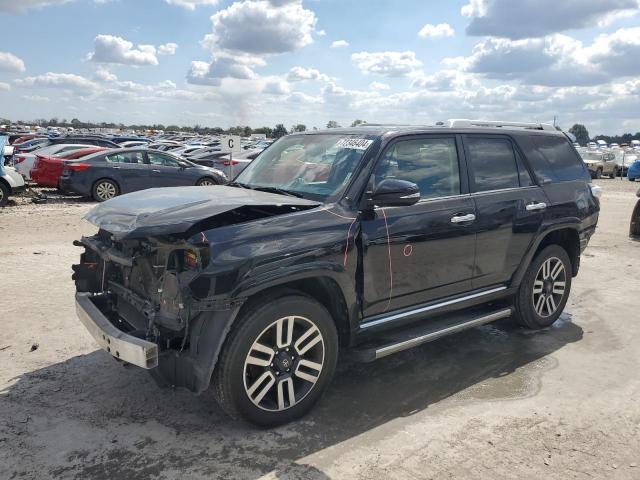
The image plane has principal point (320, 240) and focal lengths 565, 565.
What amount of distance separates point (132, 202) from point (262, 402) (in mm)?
1654

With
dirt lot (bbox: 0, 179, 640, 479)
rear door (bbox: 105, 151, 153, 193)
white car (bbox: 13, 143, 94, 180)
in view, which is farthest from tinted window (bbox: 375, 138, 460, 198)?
white car (bbox: 13, 143, 94, 180)

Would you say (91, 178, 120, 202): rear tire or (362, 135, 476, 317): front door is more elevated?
(362, 135, 476, 317): front door

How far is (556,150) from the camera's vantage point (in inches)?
226

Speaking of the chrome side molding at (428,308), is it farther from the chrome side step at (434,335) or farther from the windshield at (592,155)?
the windshield at (592,155)

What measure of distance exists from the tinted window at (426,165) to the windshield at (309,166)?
0.21 metres

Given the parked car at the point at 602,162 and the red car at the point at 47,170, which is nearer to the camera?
the red car at the point at 47,170

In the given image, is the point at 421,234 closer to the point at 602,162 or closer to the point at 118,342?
the point at 118,342

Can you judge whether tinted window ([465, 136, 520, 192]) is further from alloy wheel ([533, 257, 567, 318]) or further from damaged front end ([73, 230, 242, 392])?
damaged front end ([73, 230, 242, 392])

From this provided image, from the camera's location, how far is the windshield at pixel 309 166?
4.16 meters

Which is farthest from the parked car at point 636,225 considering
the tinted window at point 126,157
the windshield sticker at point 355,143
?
the tinted window at point 126,157

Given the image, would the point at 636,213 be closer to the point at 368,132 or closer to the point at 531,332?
the point at 531,332

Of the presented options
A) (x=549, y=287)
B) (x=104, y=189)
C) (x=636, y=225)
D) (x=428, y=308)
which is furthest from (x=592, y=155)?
(x=428, y=308)

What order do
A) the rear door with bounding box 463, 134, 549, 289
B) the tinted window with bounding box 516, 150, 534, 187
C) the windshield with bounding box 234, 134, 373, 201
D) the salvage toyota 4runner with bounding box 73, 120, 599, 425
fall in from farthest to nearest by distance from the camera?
the tinted window with bounding box 516, 150, 534, 187, the rear door with bounding box 463, 134, 549, 289, the windshield with bounding box 234, 134, 373, 201, the salvage toyota 4runner with bounding box 73, 120, 599, 425

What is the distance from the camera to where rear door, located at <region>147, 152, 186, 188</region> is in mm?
15633
